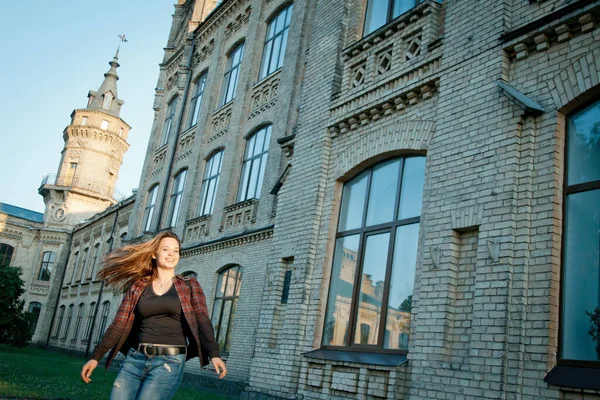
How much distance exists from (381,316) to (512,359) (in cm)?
251

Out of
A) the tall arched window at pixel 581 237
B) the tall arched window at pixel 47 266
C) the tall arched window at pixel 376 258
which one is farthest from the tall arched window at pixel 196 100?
the tall arched window at pixel 47 266

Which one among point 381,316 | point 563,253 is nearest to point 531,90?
point 563,253

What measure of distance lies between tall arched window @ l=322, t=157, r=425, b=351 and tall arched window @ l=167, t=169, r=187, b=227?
11486 mm

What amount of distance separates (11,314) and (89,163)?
23.3m

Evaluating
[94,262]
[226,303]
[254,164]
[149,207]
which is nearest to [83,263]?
[94,262]

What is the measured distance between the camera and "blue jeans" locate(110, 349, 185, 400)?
4.08 m

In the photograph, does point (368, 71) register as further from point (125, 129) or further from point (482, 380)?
point (125, 129)

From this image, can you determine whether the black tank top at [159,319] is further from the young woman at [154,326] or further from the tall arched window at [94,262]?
the tall arched window at [94,262]

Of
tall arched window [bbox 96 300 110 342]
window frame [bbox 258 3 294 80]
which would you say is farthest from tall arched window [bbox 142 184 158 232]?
window frame [bbox 258 3 294 80]

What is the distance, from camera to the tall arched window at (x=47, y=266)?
143ft

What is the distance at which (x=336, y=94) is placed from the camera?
34.0 feet

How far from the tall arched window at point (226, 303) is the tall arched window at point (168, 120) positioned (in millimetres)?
9450

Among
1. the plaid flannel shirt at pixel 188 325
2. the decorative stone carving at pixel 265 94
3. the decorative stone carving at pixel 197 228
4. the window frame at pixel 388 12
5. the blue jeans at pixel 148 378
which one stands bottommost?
the blue jeans at pixel 148 378

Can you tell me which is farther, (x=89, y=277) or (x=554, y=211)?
(x=89, y=277)
